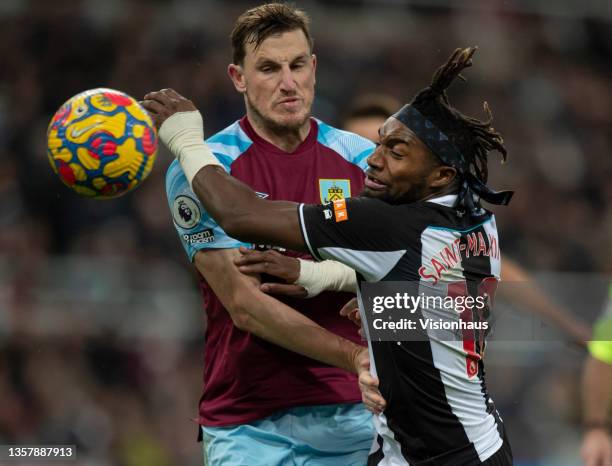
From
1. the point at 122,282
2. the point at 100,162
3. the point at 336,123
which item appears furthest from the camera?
the point at 336,123

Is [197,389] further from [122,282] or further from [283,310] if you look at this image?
[283,310]

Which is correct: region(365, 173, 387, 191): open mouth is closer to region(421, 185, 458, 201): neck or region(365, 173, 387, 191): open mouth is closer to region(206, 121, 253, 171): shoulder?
region(421, 185, 458, 201): neck

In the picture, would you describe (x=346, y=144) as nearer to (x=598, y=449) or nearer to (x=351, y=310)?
(x=351, y=310)

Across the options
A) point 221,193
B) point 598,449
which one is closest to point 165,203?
point 598,449

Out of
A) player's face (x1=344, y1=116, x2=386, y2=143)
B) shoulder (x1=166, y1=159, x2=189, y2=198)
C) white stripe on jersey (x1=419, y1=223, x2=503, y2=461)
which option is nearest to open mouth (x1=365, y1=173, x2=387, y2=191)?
white stripe on jersey (x1=419, y1=223, x2=503, y2=461)

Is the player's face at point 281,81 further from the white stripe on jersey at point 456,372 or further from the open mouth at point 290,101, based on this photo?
the white stripe on jersey at point 456,372

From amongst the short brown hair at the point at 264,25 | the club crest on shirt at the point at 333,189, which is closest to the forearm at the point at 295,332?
the club crest on shirt at the point at 333,189

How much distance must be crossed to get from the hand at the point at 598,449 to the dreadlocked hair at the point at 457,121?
1487mm

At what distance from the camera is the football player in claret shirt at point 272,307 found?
163 inches

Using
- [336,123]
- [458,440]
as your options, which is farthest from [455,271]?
[336,123]

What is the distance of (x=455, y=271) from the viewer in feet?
11.7

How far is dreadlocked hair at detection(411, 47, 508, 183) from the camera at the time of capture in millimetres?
3643

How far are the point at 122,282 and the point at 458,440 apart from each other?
562cm

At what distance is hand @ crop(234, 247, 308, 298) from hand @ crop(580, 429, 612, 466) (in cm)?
150
